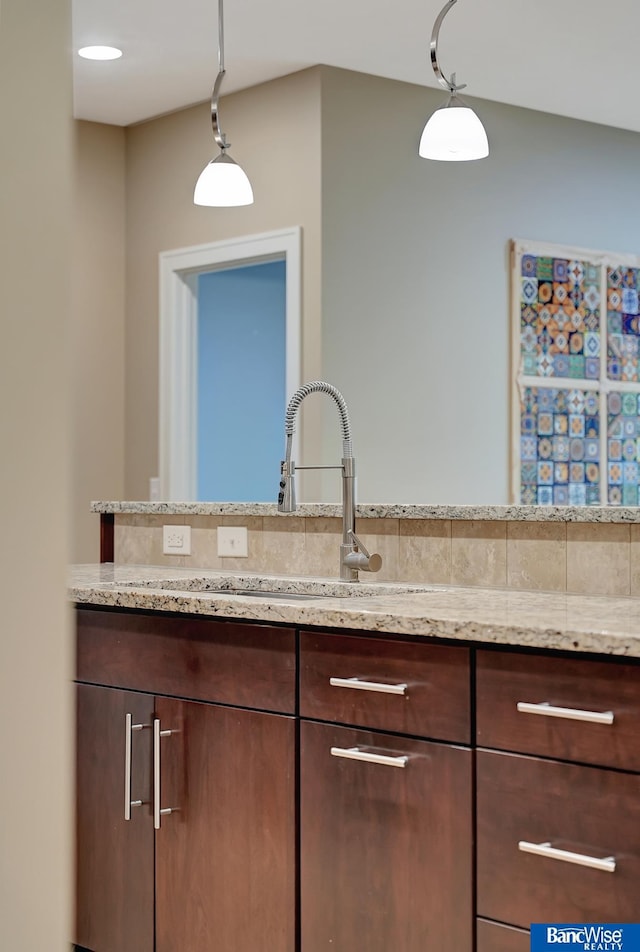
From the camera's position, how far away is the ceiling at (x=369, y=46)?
335cm

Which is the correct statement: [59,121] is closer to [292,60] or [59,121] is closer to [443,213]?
[292,60]

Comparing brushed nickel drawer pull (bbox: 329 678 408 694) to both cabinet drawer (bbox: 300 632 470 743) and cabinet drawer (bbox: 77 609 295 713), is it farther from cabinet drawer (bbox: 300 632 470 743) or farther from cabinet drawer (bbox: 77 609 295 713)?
cabinet drawer (bbox: 77 609 295 713)

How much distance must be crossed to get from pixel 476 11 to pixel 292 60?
2.25 ft

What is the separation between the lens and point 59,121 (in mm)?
518

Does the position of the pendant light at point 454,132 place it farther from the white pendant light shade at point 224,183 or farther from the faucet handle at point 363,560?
the faucet handle at point 363,560

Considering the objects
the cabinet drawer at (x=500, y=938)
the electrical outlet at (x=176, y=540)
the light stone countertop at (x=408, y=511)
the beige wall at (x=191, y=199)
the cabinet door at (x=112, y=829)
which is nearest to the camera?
the cabinet drawer at (x=500, y=938)

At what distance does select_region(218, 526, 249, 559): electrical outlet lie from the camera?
8.97ft

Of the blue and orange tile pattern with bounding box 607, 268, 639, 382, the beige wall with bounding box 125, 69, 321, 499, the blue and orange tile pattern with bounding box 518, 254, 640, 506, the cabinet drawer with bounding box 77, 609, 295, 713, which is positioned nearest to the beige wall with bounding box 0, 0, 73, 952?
the cabinet drawer with bounding box 77, 609, 295, 713

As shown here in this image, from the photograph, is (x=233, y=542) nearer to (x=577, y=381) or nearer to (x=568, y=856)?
(x=568, y=856)

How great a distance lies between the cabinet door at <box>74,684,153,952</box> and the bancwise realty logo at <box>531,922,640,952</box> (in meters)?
0.85

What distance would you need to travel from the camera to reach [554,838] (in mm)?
1609

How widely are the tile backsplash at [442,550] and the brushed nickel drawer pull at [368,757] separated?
542 millimetres

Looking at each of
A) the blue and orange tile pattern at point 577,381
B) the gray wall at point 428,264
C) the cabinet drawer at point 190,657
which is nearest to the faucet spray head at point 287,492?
the cabinet drawer at point 190,657

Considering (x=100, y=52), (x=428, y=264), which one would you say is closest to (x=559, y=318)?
(x=428, y=264)
